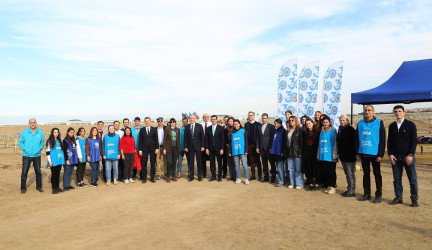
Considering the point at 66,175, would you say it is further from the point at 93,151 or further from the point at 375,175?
the point at 375,175

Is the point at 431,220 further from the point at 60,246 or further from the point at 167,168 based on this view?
the point at 167,168

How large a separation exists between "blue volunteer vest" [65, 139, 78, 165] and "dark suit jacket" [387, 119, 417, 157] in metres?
7.27

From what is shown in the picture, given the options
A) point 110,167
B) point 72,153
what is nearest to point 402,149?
point 110,167

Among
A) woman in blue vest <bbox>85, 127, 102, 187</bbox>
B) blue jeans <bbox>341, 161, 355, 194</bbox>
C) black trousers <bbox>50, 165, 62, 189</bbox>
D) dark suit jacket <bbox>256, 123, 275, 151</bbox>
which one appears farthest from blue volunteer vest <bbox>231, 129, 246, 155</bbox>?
black trousers <bbox>50, 165, 62, 189</bbox>

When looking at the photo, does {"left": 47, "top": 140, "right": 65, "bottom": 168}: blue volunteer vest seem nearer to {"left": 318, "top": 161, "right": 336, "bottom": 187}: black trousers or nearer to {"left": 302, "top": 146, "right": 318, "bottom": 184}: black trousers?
{"left": 302, "top": 146, "right": 318, "bottom": 184}: black trousers

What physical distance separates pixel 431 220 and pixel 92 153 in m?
7.44

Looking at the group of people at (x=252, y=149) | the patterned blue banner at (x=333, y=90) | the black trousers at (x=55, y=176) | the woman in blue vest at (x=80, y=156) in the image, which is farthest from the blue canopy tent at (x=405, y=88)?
the black trousers at (x=55, y=176)

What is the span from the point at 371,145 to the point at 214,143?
397cm

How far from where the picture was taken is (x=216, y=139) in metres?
8.00

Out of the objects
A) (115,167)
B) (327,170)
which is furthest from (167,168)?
(327,170)

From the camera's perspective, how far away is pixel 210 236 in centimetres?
401

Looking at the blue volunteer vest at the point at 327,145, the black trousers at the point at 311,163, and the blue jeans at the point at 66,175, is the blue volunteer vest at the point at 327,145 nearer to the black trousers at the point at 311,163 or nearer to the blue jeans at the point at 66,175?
the black trousers at the point at 311,163

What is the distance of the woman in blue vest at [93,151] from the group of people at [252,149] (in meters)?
0.02

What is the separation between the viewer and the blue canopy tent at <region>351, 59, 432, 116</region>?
9.48 meters
